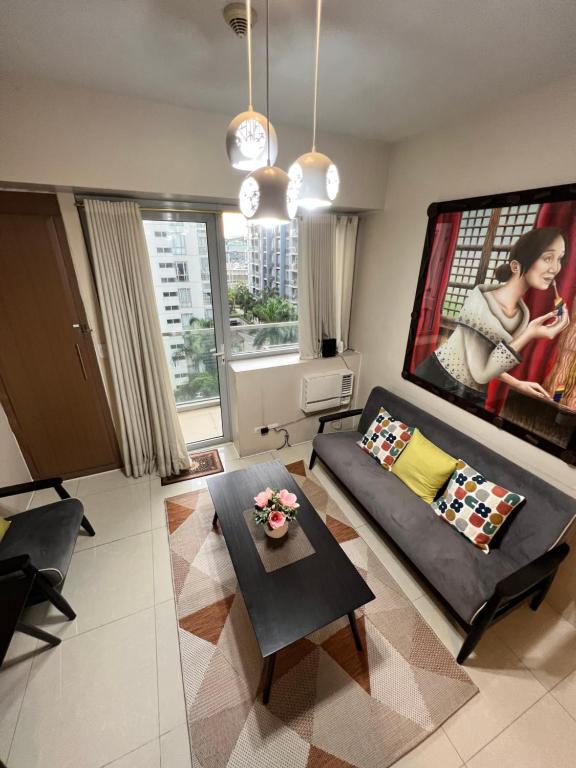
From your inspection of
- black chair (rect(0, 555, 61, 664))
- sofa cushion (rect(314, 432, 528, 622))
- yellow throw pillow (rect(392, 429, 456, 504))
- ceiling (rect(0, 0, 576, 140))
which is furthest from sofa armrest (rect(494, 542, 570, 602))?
ceiling (rect(0, 0, 576, 140))

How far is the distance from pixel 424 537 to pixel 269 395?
5.73 ft

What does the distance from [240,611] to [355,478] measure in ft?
3.80

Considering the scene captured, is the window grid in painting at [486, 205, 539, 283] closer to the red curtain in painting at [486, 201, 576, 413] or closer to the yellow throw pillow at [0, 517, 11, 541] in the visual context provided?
the red curtain in painting at [486, 201, 576, 413]

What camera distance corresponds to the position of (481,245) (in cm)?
204

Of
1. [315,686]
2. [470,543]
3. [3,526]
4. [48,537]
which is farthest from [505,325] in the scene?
[3,526]

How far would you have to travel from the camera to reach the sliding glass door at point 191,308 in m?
2.56

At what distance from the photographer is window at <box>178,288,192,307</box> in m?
2.76

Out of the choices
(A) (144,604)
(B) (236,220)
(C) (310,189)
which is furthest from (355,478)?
(B) (236,220)

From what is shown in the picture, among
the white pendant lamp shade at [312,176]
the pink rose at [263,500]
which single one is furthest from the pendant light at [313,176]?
the pink rose at [263,500]

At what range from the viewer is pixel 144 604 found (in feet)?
6.18

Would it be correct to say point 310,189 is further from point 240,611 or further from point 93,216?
point 240,611

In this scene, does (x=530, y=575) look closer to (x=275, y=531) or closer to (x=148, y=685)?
(x=275, y=531)

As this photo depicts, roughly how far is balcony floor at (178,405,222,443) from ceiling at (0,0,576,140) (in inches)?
105

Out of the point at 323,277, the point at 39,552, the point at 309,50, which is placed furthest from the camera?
the point at 323,277
